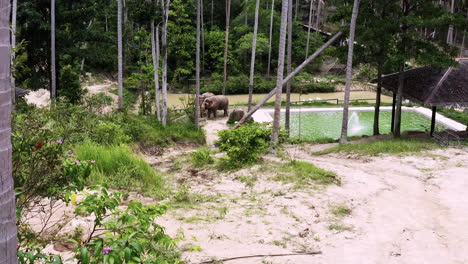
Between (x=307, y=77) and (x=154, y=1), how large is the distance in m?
22.4

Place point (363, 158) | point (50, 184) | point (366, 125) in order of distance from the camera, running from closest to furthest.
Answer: point (50, 184) → point (363, 158) → point (366, 125)

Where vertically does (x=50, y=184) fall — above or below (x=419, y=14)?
below

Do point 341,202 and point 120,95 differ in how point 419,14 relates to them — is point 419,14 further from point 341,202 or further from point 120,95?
point 120,95

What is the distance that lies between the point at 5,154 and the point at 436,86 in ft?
56.7

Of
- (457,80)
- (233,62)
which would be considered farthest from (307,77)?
(457,80)

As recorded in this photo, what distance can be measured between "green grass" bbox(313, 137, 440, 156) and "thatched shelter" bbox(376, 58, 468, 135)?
166 centimetres

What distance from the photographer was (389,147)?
14.8 metres

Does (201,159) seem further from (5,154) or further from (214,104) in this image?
(214,104)

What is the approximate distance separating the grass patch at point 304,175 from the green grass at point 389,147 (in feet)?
13.0

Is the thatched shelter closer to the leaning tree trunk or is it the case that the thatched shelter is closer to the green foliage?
the green foliage

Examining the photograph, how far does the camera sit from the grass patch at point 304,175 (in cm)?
1043

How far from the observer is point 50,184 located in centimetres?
428

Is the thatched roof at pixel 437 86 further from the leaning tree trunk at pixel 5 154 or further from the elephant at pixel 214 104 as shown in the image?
the leaning tree trunk at pixel 5 154

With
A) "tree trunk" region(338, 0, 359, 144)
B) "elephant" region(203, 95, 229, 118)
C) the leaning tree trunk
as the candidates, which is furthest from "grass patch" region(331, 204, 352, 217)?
"elephant" region(203, 95, 229, 118)
